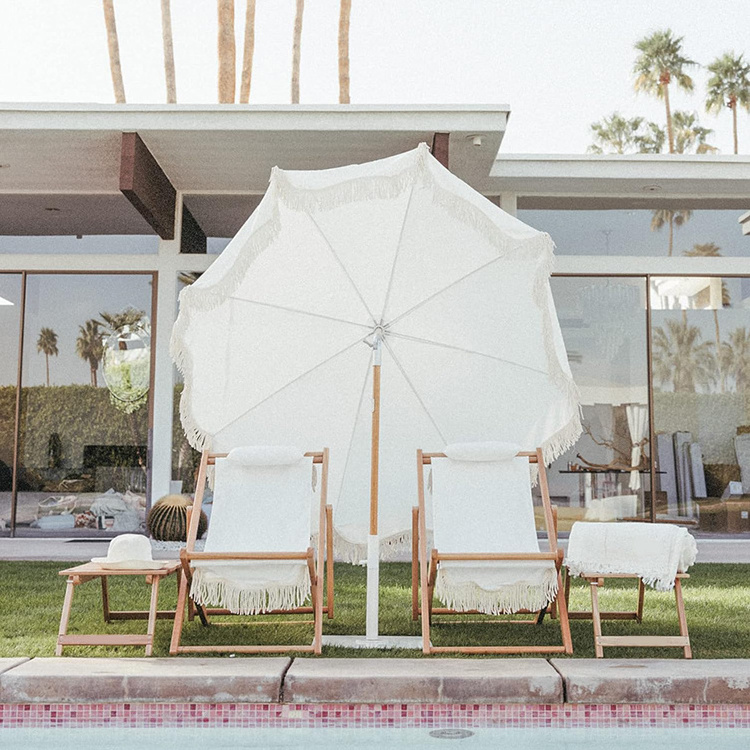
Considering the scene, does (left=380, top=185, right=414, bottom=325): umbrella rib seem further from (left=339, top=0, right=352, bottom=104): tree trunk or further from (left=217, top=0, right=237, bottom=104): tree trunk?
(left=339, top=0, right=352, bottom=104): tree trunk

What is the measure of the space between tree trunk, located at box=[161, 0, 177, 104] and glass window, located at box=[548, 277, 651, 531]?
8.41 meters

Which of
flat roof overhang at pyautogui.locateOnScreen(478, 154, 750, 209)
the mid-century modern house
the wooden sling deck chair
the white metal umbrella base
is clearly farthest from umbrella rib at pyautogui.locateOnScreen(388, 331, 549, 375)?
the mid-century modern house

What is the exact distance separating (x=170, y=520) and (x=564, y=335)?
4454 millimetres

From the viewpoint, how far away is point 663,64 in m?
30.1

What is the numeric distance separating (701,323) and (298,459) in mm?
6618

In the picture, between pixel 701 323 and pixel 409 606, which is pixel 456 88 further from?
pixel 409 606

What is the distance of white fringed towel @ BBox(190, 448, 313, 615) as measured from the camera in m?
4.38

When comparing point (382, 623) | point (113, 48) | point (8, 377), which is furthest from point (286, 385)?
point (113, 48)

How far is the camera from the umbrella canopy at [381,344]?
15.9ft

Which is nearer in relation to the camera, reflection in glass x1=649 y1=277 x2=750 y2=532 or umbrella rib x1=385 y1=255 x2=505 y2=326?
umbrella rib x1=385 y1=255 x2=505 y2=326

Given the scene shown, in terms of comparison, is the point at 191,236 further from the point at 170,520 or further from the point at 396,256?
the point at 396,256

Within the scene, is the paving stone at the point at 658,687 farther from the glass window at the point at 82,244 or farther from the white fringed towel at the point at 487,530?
the glass window at the point at 82,244

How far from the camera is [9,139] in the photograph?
26.6 ft

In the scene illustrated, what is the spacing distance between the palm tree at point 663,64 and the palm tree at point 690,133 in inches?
11.5
